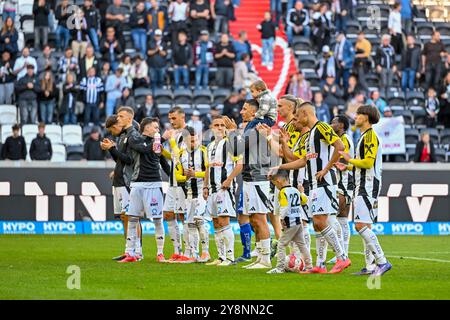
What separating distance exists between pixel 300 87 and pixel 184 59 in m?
3.72

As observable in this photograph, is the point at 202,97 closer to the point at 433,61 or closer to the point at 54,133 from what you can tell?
the point at 54,133

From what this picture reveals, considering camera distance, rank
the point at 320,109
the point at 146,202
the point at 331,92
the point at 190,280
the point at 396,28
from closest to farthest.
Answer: the point at 190,280 → the point at 146,202 → the point at 320,109 → the point at 331,92 → the point at 396,28

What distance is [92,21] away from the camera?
33906 millimetres

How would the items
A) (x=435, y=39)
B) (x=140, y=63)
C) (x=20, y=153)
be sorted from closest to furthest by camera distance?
(x=20, y=153)
(x=140, y=63)
(x=435, y=39)

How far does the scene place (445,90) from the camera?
114 feet

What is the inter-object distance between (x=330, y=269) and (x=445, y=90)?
19.1 m

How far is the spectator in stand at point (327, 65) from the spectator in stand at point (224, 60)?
2877 millimetres

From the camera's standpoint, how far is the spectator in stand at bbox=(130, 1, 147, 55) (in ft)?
114

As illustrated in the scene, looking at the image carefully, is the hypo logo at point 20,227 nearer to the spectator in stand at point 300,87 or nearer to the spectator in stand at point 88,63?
the spectator in stand at point 88,63

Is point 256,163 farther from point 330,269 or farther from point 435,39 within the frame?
point 435,39

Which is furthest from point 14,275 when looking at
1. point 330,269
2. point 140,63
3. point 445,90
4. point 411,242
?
point 445,90

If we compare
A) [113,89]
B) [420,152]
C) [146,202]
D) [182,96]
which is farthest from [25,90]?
[146,202]

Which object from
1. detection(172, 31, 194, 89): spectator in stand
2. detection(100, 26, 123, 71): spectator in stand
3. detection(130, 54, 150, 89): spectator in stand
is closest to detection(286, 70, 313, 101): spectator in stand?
detection(172, 31, 194, 89): spectator in stand

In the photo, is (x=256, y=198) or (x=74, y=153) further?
(x=74, y=153)
